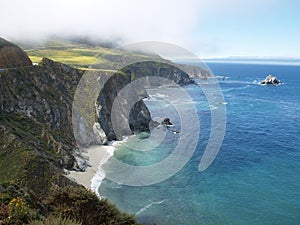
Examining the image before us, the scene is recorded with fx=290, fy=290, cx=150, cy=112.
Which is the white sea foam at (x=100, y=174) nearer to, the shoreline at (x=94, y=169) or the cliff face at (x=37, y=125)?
the shoreline at (x=94, y=169)

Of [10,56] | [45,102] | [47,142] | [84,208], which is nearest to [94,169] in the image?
[47,142]

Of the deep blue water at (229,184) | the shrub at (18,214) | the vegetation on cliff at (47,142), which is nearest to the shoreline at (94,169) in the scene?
the deep blue water at (229,184)

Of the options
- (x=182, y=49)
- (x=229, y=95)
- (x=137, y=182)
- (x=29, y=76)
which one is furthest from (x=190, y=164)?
(x=229, y=95)

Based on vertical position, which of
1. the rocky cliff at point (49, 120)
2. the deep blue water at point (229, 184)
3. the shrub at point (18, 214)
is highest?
the shrub at point (18, 214)

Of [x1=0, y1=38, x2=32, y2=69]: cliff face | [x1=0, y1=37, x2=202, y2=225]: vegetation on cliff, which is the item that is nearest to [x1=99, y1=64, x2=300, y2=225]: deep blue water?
[x1=0, y1=37, x2=202, y2=225]: vegetation on cliff

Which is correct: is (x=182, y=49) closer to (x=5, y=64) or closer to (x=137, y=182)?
(x=137, y=182)

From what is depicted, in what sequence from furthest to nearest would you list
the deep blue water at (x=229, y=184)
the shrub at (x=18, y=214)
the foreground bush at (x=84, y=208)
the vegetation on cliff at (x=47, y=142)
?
the deep blue water at (x=229, y=184) < the vegetation on cliff at (x=47, y=142) < the foreground bush at (x=84, y=208) < the shrub at (x=18, y=214)

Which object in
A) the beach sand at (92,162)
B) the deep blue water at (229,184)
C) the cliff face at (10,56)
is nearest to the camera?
the deep blue water at (229,184)
